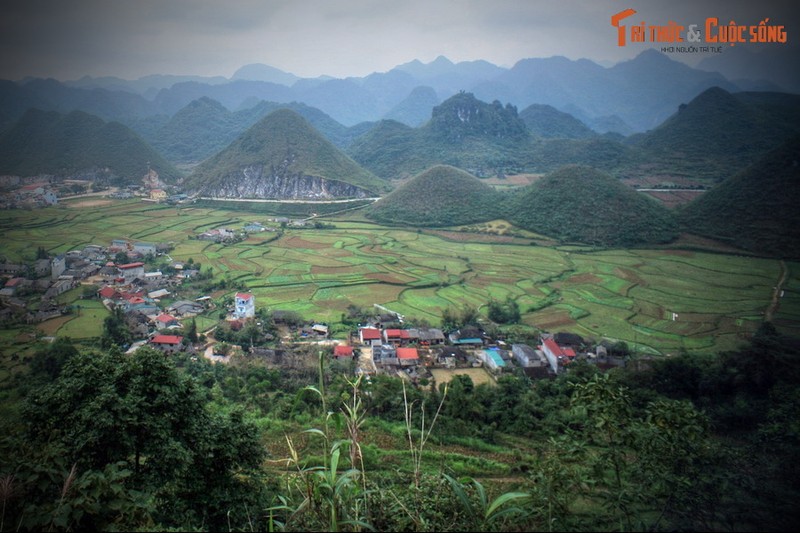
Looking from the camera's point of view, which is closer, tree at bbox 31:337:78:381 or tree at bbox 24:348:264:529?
tree at bbox 24:348:264:529

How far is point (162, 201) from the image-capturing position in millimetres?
52906

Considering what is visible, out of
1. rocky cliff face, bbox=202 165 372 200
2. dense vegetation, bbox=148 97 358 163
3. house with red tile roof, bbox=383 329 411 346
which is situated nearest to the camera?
house with red tile roof, bbox=383 329 411 346

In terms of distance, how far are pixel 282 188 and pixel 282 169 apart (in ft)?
12.6

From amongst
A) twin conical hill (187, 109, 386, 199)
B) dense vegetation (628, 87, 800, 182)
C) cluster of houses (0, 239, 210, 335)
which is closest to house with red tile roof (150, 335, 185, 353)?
cluster of houses (0, 239, 210, 335)

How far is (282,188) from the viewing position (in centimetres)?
6222

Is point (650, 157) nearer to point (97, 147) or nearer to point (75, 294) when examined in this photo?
point (75, 294)

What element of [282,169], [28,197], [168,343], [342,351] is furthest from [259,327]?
[282,169]

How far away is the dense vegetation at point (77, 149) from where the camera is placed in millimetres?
49375

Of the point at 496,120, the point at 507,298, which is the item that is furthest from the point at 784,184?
the point at 496,120

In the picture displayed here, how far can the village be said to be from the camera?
1758 cm

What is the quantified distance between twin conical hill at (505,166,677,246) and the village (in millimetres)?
21712

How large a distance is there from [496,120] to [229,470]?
96.7 m

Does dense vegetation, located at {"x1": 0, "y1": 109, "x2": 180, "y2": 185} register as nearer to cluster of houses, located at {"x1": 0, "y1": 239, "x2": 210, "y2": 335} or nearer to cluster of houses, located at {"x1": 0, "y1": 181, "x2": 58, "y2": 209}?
cluster of houses, located at {"x1": 0, "y1": 181, "x2": 58, "y2": 209}

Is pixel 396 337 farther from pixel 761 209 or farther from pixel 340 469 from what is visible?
pixel 761 209
